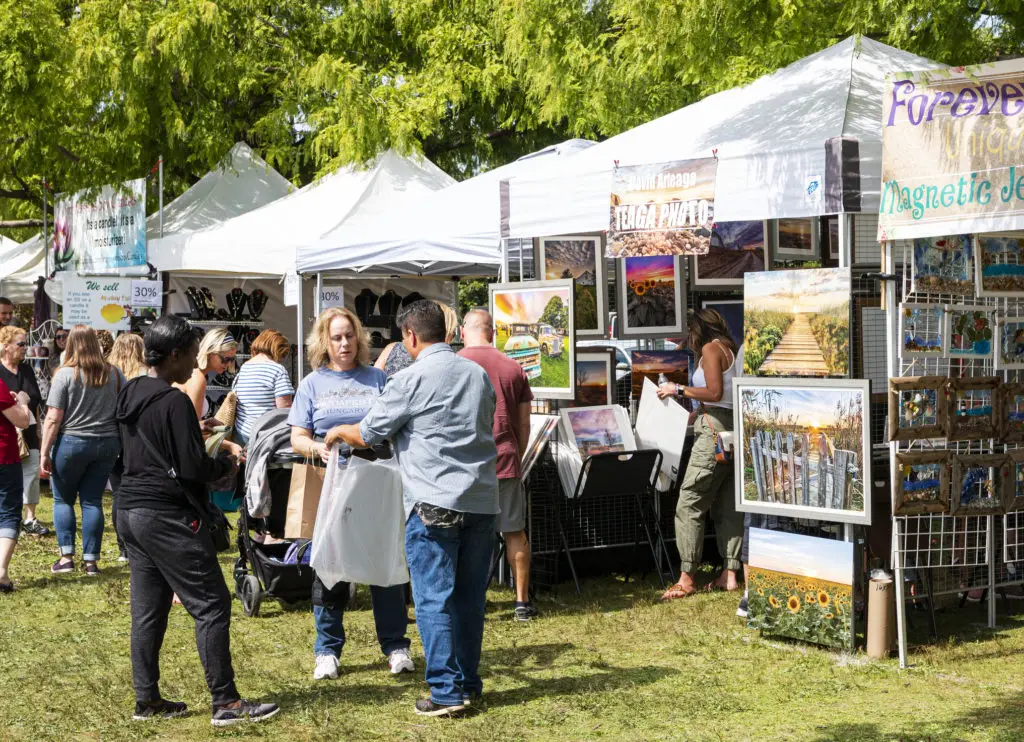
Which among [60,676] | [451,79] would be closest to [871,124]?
[60,676]

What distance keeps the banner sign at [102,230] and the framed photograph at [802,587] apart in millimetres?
10045

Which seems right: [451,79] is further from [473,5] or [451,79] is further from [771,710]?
[771,710]

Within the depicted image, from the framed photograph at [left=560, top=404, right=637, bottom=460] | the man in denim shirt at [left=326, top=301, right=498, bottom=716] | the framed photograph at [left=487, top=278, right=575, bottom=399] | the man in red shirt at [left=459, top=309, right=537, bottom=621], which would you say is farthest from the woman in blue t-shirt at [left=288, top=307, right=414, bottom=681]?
the framed photograph at [left=560, top=404, right=637, bottom=460]

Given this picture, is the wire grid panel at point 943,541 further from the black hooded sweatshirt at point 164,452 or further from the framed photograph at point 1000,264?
the black hooded sweatshirt at point 164,452

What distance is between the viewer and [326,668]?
18.6 feet

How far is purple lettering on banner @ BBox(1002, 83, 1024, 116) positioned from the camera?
5574 millimetres

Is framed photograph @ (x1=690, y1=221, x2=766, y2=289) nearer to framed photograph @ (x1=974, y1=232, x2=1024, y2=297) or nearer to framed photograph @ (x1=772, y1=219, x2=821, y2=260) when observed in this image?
framed photograph @ (x1=772, y1=219, x2=821, y2=260)

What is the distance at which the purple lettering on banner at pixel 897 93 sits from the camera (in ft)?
19.1

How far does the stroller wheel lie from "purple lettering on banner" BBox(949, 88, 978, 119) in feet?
15.2

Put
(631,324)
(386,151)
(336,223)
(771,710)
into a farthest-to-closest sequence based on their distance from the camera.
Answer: (386,151), (336,223), (631,324), (771,710)

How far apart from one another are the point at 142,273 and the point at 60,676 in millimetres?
Result: 9292

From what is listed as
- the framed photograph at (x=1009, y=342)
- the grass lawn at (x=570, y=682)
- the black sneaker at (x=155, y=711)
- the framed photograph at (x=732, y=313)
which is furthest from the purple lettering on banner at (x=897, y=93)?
the black sneaker at (x=155, y=711)

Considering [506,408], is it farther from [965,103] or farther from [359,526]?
[965,103]

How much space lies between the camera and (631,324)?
29.2 feet
